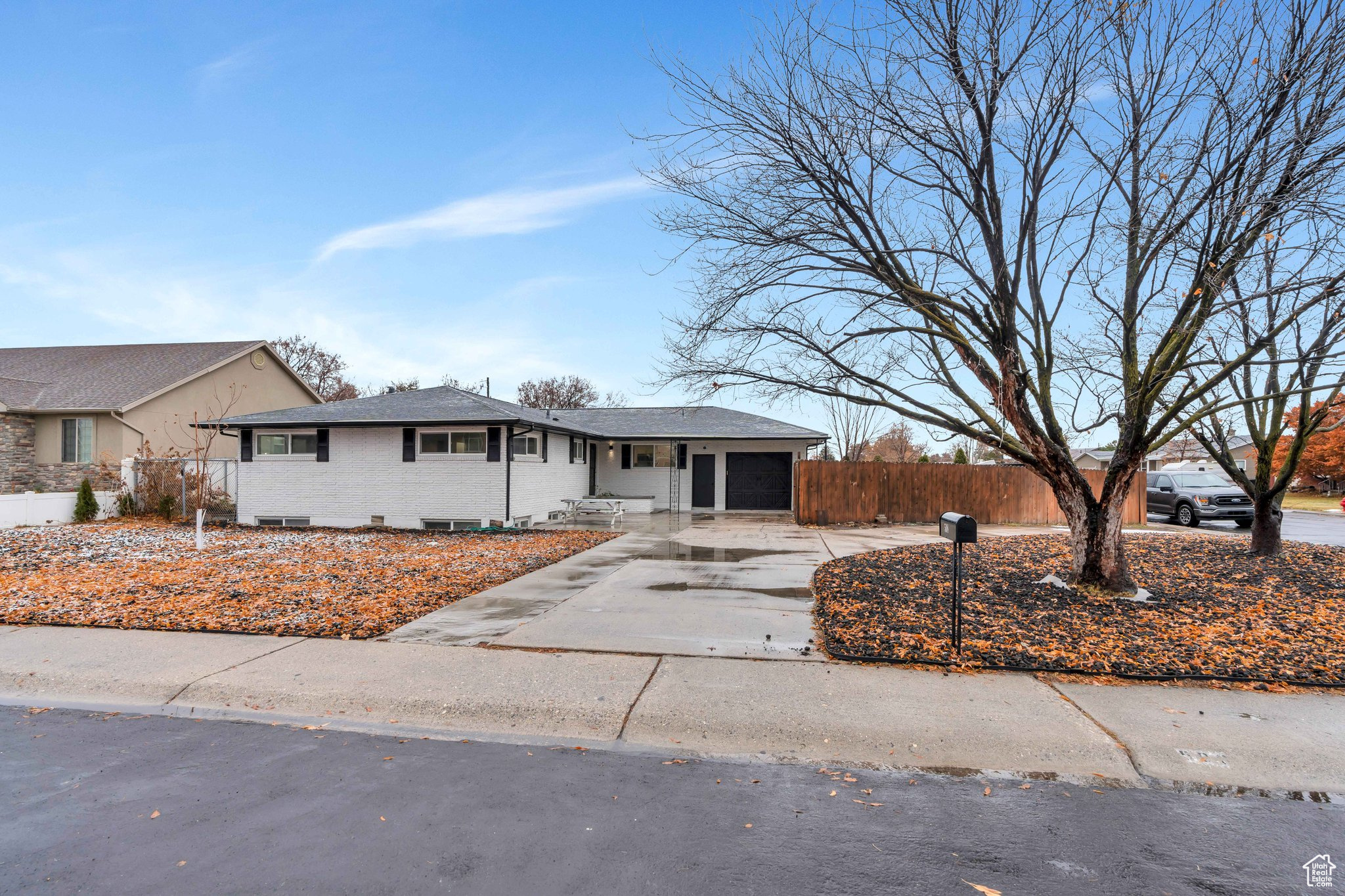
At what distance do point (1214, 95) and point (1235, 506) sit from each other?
16.0m

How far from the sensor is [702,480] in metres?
21.6

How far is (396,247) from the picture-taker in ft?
55.2

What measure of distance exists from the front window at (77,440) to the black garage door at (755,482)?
2017 centimetres

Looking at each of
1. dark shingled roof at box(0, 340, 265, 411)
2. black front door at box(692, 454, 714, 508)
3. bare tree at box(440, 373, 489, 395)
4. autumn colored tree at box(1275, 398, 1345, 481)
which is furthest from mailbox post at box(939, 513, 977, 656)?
bare tree at box(440, 373, 489, 395)

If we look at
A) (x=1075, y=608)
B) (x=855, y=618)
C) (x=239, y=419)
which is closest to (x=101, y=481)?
(x=239, y=419)

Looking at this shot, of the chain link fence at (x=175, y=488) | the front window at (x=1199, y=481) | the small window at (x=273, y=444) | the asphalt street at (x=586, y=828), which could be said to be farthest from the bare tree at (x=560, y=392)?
the asphalt street at (x=586, y=828)

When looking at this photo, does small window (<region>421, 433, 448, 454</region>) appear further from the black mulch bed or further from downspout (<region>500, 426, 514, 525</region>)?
the black mulch bed

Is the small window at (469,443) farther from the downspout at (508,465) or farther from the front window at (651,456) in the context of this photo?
the front window at (651,456)

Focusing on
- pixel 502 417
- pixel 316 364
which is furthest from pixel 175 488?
pixel 316 364

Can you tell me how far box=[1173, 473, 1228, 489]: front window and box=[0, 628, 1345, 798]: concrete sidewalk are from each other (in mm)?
17924

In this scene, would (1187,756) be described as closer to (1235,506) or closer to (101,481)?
(1235,506)

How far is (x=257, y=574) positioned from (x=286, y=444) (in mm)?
8612

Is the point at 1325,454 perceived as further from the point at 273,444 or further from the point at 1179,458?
the point at 273,444
